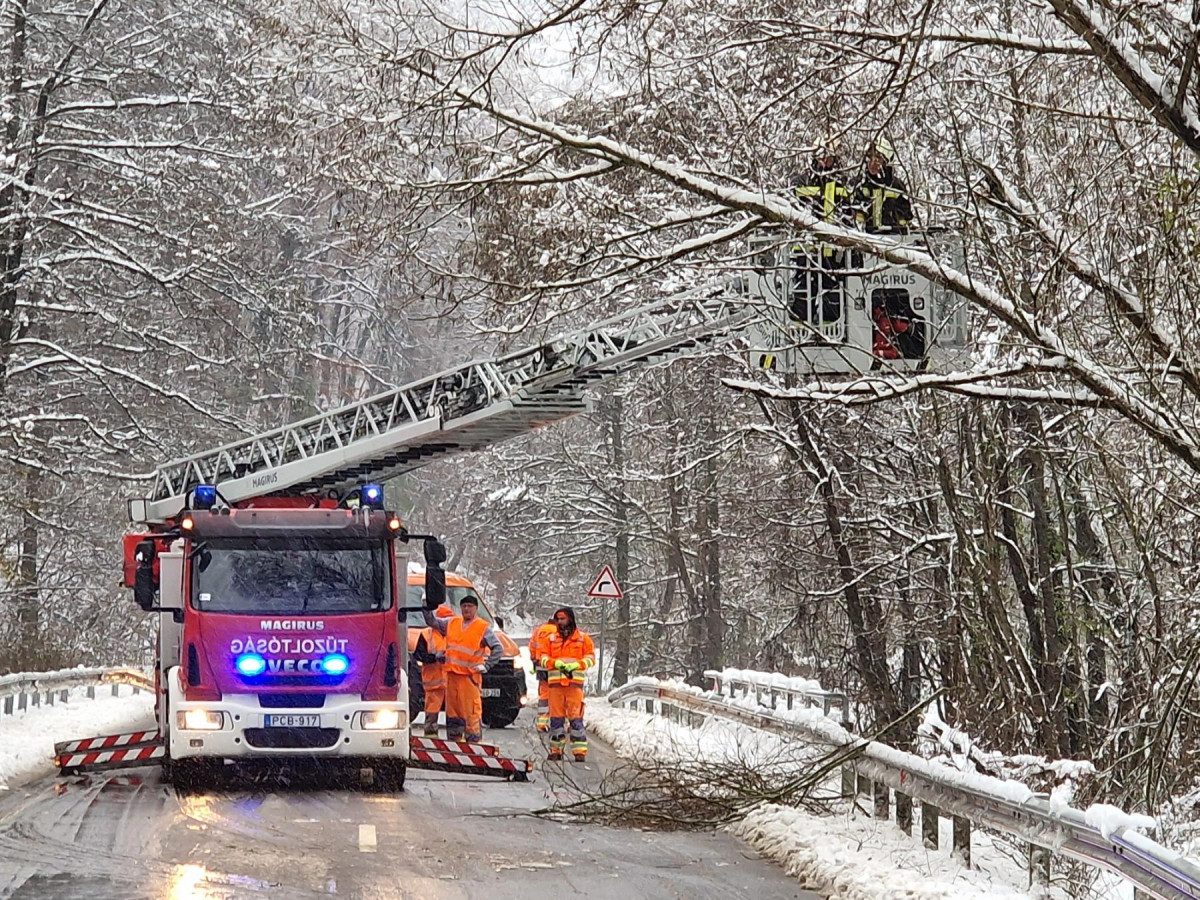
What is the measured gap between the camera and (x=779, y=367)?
32.3 ft

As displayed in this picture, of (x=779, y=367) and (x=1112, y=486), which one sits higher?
(x=779, y=367)

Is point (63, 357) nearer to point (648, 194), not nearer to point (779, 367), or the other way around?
point (648, 194)

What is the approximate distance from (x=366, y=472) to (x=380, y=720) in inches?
407

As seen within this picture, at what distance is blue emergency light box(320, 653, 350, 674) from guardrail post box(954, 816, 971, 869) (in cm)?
609

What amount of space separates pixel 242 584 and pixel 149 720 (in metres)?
8.99

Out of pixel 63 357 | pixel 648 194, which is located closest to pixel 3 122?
pixel 63 357

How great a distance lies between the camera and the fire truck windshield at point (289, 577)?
13.9m

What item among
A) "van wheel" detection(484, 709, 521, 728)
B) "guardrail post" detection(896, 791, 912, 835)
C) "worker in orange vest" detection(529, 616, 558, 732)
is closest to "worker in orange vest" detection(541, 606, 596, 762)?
"worker in orange vest" detection(529, 616, 558, 732)

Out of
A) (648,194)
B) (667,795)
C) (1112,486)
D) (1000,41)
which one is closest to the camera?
(1000,41)

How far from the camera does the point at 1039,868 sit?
7.86 meters

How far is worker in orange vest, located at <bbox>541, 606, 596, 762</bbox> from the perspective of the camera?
55.1ft

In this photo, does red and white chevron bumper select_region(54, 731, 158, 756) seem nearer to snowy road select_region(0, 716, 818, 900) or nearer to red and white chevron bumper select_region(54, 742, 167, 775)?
red and white chevron bumper select_region(54, 742, 167, 775)

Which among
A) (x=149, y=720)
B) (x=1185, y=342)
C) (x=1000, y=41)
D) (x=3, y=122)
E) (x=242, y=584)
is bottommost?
(x=149, y=720)

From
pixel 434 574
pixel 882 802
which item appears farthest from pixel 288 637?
pixel 882 802
